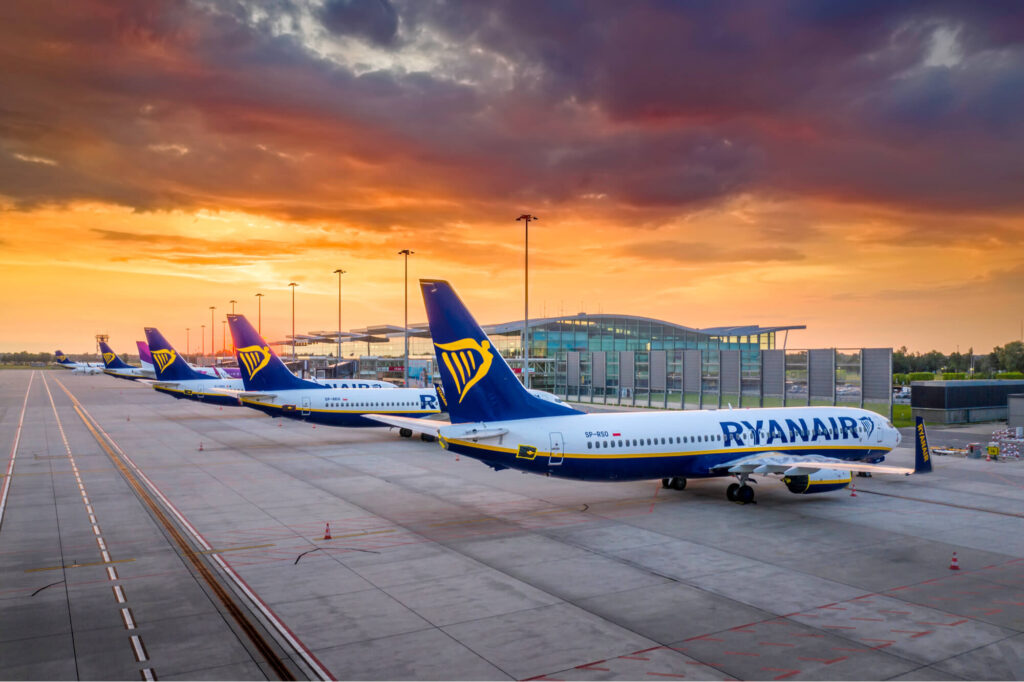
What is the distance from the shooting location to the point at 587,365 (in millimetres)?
98062

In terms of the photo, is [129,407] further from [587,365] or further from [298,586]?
[298,586]

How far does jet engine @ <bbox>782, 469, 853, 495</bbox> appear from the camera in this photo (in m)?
32.2

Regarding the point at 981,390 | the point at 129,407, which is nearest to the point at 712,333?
the point at 981,390

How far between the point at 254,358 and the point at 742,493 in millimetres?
37497

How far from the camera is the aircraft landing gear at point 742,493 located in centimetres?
3216

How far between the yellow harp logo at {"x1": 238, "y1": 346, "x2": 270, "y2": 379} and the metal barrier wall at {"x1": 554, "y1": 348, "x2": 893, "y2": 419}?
4197cm

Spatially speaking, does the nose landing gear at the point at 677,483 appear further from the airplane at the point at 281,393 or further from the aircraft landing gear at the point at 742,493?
the airplane at the point at 281,393

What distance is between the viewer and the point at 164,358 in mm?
75125

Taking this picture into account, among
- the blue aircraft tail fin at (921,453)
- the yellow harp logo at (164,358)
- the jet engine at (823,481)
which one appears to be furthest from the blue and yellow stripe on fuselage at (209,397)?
the blue aircraft tail fin at (921,453)

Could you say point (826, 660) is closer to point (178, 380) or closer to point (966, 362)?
point (178, 380)

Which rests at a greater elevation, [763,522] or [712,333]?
[712,333]

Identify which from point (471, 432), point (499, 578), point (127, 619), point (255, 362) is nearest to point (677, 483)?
point (471, 432)

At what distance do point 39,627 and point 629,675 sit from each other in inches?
576

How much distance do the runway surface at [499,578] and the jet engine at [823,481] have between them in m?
0.79
